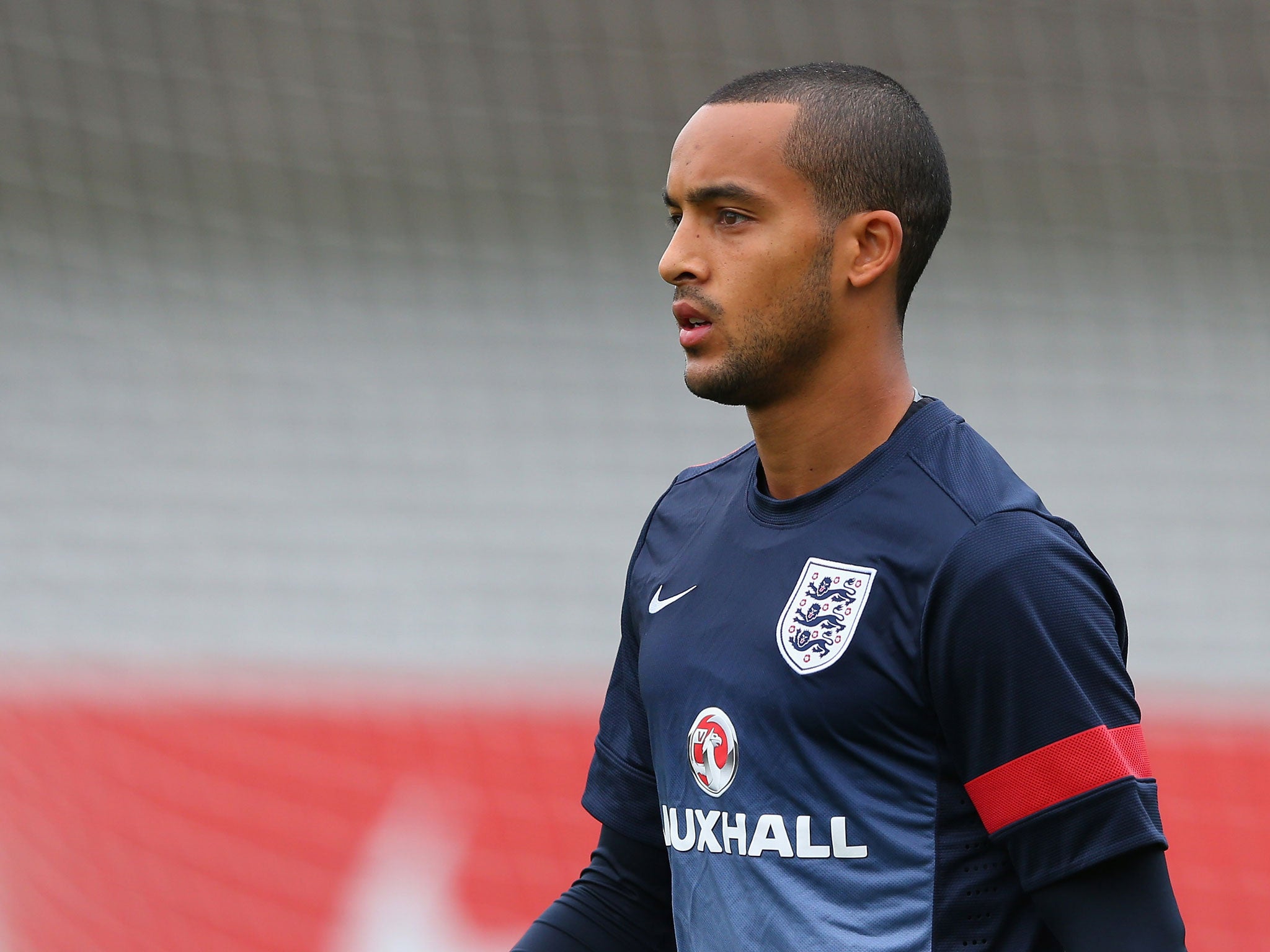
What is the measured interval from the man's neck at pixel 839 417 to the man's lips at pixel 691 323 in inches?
3.7

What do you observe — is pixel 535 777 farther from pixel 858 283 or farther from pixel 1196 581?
pixel 1196 581

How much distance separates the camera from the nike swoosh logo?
150cm

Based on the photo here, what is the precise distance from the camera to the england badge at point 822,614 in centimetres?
130

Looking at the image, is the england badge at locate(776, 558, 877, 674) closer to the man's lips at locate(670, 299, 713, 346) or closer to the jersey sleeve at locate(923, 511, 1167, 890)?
the jersey sleeve at locate(923, 511, 1167, 890)

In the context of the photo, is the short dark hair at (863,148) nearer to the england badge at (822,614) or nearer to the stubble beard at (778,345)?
the stubble beard at (778,345)

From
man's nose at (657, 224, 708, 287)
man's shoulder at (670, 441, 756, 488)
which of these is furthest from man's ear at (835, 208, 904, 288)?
man's shoulder at (670, 441, 756, 488)

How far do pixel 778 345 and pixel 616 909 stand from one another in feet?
2.30

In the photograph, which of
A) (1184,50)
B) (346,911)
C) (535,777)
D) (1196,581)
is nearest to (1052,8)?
(1184,50)

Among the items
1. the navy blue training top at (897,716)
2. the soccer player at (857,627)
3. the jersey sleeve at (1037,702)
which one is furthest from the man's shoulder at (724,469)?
the jersey sleeve at (1037,702)

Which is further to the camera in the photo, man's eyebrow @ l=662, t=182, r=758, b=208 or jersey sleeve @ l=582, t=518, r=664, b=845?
jersey sleeve @ l=582, t=518, r=664, b=845

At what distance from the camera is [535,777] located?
195 inches

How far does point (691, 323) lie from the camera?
142cm

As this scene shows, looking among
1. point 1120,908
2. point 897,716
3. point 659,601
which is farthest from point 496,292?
point 1120,908

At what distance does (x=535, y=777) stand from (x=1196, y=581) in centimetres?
447
